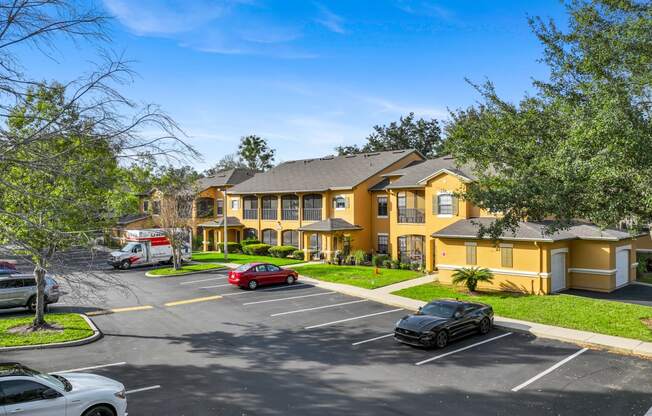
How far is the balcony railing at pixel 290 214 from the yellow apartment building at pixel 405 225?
98mm

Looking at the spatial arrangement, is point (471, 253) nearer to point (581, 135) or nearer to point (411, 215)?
point (411, 215)

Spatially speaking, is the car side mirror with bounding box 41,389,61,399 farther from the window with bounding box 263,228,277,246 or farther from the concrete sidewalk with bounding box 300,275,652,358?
the window with bounding box 263,228,277,246

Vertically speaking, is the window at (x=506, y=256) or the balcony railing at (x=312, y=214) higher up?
the balcony railing at (x=312, y=214)

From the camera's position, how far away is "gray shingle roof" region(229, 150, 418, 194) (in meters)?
38.9

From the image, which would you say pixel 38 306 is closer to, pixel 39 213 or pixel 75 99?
pixel 39 213

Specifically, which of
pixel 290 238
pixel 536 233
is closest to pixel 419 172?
pixel 536 233

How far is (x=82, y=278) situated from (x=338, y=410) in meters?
6.04

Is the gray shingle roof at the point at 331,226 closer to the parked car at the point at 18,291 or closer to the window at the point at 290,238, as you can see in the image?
the window at the point at 290,238

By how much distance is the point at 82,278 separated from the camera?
8.59 meters

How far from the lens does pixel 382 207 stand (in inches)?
1465

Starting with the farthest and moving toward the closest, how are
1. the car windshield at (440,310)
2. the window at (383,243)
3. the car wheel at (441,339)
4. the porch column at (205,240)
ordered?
the porch column at (205,240) < the window at (383,243) < the car windshield at (440,310) < the car wheel at (441,339)

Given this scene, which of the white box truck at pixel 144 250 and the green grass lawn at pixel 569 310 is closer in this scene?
the green grass lawn at pixel 569 310

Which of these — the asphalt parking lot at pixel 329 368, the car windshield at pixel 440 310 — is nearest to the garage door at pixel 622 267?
the asphalt parking lot at pixel 329 368

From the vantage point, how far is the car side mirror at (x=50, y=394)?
822 centimetres
